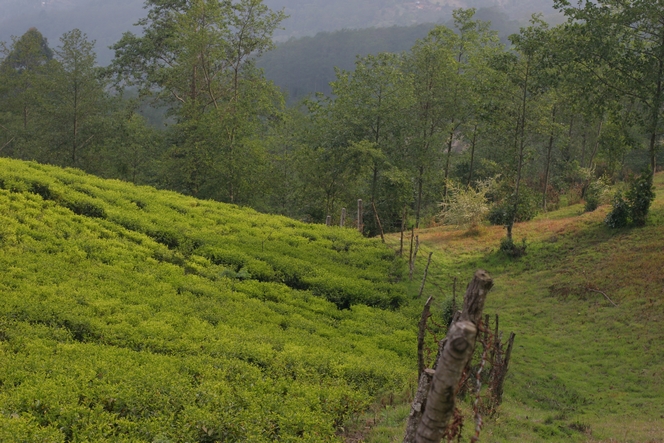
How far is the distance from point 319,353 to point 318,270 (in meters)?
5.65

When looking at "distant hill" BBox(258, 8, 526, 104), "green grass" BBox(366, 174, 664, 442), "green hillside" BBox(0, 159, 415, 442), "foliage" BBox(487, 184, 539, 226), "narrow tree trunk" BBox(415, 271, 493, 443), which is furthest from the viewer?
"distant hill" BBox(258, 8, 526, 104)

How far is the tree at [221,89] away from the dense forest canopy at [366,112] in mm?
107

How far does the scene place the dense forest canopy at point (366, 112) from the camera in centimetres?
1955

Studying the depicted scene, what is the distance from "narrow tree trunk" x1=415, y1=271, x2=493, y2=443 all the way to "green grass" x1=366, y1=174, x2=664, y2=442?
12.7 ft

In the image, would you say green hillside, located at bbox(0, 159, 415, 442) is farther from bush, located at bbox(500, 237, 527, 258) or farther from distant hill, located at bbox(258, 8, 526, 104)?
distant hill, located at bbox(258, 8, 526, 104)

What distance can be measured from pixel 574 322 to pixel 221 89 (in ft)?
81.5

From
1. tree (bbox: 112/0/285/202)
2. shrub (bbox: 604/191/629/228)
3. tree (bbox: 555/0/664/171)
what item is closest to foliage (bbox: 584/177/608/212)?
shrub (bbox: 604/191/629/228)

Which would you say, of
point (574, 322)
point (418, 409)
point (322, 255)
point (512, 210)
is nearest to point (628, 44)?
point (512, 210)

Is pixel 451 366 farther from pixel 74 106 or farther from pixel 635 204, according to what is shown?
pixel 74 106

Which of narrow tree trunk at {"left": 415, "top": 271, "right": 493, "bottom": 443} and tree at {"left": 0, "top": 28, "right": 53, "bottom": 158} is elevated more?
tree at {"left": 0, "top": 28, "right": 53, "bottom": 158}

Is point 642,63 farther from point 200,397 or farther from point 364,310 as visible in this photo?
point 200,397

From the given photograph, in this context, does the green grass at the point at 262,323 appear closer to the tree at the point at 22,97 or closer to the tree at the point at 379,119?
the tree at the point at 379,119

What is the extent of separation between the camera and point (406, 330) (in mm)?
13195

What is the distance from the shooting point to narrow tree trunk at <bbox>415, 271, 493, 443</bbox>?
3.31m
